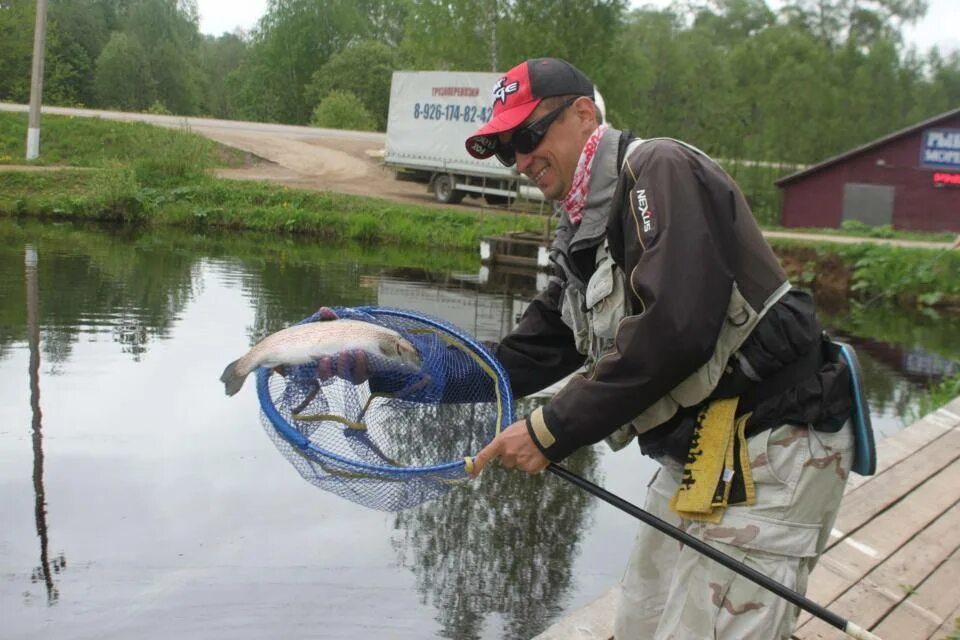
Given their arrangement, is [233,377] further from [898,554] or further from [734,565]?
[898,554]

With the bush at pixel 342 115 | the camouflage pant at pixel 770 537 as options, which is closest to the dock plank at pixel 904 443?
the camouflage pant at pixel 770 537

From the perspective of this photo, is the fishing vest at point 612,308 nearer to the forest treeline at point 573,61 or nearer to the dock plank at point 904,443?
the dock plank at point 904,443

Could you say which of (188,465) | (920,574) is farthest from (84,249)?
(920,574)

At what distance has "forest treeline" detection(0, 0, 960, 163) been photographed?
38.6 meters

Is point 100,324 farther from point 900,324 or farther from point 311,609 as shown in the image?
point 900,324

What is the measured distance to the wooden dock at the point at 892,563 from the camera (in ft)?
13.7

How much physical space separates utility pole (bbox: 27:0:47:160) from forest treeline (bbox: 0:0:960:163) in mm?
12777

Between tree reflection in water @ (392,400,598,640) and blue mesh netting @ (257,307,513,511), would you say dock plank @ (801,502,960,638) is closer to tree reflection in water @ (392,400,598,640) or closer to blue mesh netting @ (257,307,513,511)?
blue mesh netting @ (257,307,513,511)

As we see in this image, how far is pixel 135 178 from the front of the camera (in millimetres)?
28406

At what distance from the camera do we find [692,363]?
2516 millimetres

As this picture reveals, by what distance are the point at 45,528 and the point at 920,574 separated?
5.57 metres

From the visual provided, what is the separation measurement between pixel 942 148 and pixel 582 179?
31370 mm

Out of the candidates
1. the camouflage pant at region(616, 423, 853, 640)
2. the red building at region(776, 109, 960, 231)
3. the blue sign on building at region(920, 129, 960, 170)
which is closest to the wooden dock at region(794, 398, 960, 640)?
the camouflage pant at region(616, 423, 853, 640)

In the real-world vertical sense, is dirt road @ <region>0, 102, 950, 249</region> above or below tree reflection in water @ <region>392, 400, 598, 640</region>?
above
